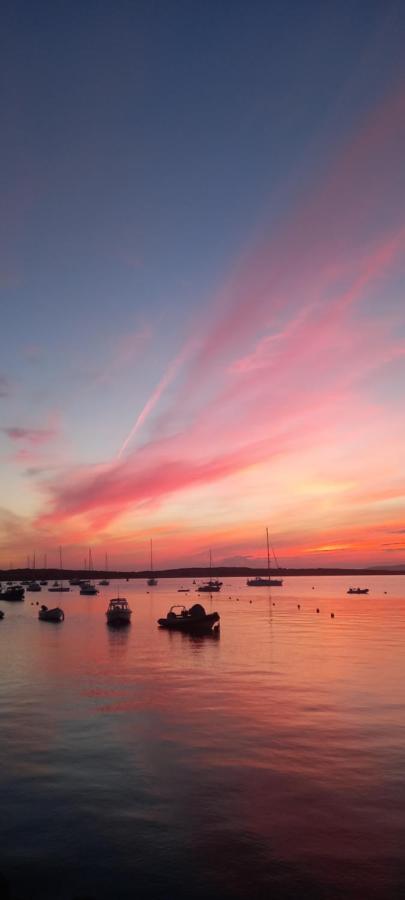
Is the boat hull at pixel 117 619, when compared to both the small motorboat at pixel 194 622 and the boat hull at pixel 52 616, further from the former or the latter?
the boat hull at pixel 52 616

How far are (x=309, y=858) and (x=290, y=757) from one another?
903 centimetres

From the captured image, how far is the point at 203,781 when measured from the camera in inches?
858

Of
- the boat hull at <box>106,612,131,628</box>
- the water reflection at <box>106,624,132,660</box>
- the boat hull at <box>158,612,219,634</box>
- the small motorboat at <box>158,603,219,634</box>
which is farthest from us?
the boat hull at <box>106,612,131,628</box>

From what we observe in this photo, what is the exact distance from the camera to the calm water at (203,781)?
15227 millimetres

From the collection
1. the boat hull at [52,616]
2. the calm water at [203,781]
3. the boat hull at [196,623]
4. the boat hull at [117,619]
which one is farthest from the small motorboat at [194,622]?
the calm water at [203,781]

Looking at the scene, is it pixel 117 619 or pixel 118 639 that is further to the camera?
pixel 117 619

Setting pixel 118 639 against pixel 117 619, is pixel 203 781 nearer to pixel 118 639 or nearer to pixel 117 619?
pixel 118 639

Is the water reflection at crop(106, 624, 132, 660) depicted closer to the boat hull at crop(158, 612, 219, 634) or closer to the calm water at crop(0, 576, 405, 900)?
the boat hull at crop(158, 612, 219, 634)

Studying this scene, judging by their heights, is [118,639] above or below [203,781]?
below

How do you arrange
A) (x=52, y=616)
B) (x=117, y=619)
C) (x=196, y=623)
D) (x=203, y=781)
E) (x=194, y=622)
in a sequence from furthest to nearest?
(x=52, y=616) < (x=117, y=619) < (x=194, y=622) < (x=196, y=623) < (x=203, y=781)

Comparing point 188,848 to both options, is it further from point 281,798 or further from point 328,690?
point 328,690

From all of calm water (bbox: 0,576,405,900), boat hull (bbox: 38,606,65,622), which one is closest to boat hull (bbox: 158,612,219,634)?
boat hull (bbox: 38,606,65,622)

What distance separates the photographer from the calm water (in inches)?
599

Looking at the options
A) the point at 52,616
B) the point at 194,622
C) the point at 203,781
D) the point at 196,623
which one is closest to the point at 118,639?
the point at 194,622
